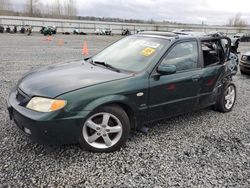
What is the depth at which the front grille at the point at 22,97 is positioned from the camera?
279cm

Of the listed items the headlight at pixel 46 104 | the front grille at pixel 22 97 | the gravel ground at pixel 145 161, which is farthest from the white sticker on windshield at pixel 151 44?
the front grille at pixel 22 97

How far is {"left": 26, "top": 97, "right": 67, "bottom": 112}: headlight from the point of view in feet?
8.59

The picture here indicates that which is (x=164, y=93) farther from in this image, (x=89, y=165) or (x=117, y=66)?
(x=89, y=165)

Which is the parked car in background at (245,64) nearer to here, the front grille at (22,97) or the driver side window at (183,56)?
the driver side window at (183,56)

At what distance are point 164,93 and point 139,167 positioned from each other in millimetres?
1157

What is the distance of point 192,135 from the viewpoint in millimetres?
3674

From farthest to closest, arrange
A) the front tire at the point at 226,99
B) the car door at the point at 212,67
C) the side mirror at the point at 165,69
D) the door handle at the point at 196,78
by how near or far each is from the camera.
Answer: the front tire at the point at 226,99, the car door at the point at 212,67, the door handle at the point at 196,78, the side mirror at the point at 165,69

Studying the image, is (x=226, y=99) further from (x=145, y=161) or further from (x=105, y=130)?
(x=105, y=130)

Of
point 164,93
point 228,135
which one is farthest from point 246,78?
point 164,93

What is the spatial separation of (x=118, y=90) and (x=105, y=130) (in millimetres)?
548

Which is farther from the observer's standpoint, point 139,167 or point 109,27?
point 109,27

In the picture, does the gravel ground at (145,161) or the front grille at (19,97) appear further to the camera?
the front grille at (19,97)

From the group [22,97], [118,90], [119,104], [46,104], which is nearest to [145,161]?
[119,104]

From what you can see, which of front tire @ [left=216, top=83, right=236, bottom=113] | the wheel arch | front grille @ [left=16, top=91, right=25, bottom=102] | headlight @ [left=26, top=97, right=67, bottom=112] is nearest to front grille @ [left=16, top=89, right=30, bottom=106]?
front grille @ [left=16, top=91, right=25, bottom=102]
